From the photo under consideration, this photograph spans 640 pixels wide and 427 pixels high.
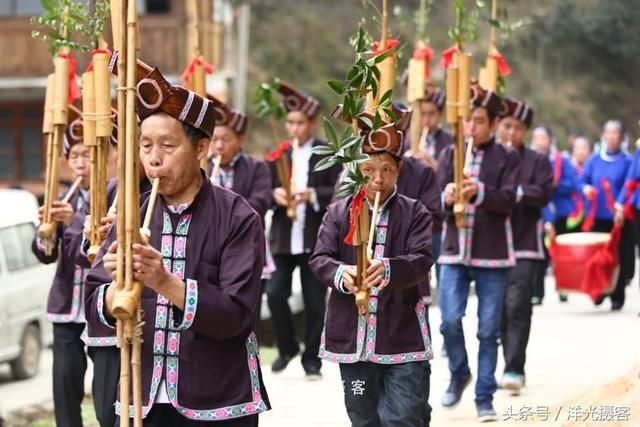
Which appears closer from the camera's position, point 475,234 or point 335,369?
point 475,234

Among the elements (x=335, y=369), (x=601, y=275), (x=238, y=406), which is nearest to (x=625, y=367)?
(x=335, y=369)

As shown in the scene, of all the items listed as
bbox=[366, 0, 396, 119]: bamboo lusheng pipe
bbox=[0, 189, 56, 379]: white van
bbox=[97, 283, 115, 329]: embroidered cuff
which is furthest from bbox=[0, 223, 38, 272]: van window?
bbox=[97, 283, 115, 329]: embroidered cuff

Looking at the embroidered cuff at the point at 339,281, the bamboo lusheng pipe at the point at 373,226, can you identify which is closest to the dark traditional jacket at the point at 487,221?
the bamboo lusheng pipe at the point at 373,226

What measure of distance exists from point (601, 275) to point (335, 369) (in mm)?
4384

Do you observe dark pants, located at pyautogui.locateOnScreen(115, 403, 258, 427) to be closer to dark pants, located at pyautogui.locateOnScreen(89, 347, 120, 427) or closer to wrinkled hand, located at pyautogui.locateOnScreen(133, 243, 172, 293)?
wrinkled hand, located at pyautogui.locateOnScreen(133, 243, 172, 293)

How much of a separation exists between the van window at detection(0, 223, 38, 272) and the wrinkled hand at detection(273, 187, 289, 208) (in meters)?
3.87

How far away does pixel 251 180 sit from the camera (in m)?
9.85

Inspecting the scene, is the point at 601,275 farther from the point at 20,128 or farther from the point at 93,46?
the point at 20,128

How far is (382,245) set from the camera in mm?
6492

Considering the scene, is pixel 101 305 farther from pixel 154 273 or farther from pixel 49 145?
pixel 49 145

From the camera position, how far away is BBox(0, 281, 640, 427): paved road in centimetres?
909

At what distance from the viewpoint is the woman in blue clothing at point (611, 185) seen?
1474 centimetres

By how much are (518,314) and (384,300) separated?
341 centimetres

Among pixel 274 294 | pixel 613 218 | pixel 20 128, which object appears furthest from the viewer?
pixel 20 128
